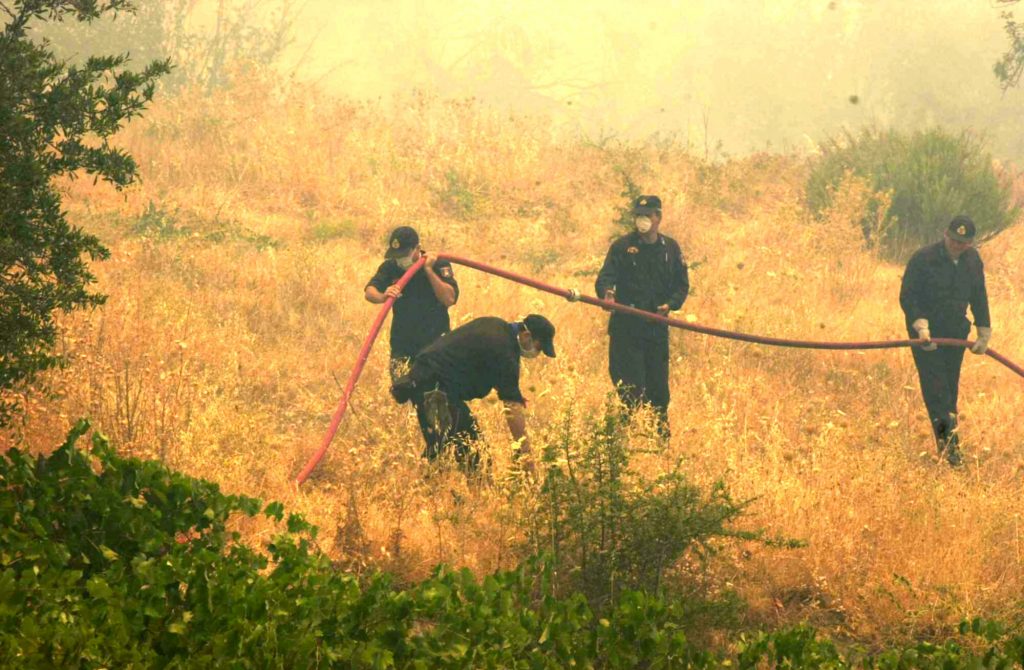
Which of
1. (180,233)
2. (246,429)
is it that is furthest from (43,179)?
(180,233)

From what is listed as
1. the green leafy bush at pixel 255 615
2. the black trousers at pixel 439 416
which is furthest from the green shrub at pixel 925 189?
the green leafy bush at pixel 255 615

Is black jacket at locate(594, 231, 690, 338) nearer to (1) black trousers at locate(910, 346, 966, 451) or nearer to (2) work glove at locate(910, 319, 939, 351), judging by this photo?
(2) work glove at locate(910, 319, 939, 351)

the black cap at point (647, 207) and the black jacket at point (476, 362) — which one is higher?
the black cap at point (647, 207)

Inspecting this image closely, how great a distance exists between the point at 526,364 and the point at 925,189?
27.2 ft

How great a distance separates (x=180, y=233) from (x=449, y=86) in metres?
29.2

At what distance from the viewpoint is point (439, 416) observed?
269 inches

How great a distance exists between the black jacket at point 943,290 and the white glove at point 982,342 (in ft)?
0.15

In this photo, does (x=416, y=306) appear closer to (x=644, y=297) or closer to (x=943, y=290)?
(x=644, y=297)

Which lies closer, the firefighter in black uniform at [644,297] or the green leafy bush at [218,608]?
the green leafy bush at [218,608]

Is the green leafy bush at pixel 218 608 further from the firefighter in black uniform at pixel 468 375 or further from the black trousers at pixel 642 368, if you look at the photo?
the black trousers at pixel 642 368

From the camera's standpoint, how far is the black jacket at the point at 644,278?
342 inches

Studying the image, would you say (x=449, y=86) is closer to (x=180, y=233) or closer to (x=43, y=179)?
(x=180, y=233)

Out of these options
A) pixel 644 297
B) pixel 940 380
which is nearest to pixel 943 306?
pixel 940 380

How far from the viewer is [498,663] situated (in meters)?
3.85
